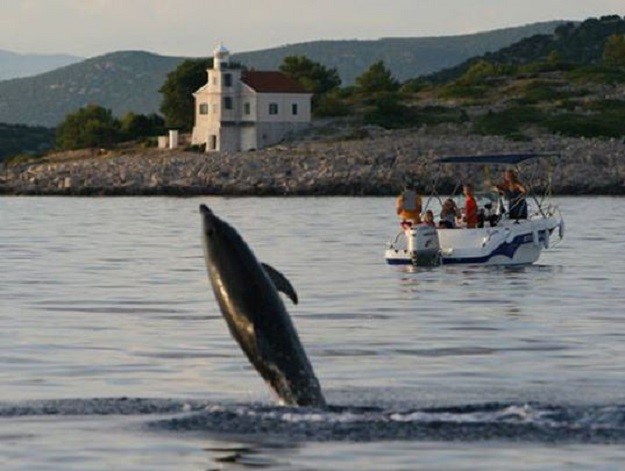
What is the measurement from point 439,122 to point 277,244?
91.5 m

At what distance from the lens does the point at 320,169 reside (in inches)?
4911

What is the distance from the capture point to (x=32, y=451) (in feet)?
58.3

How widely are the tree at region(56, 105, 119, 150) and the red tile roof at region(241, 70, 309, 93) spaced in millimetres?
18070

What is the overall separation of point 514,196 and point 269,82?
101741 millimetres

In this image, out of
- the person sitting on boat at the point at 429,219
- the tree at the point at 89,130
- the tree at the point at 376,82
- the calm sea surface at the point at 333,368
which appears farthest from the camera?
the tree at the point at 376,82

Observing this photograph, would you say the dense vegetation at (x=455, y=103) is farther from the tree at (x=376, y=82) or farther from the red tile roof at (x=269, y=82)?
the red tile roof at (x=269, y=82)

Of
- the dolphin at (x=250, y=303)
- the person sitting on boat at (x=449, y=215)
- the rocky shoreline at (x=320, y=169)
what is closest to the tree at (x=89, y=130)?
the rocky shoreline at (x=320, y=169)

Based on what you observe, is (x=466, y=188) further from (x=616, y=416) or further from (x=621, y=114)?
(x=621, y=114)

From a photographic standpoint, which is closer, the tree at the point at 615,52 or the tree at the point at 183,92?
the tree at the point at 183,92

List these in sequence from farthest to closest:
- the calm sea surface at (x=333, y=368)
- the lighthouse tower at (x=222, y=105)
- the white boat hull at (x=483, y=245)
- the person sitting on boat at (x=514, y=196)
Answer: the lighthouse tower at (x=222, y=105), the person sitting on boat at (x=514, y=196), the white boat hull at (x=483, y=245), the calm sea surface at (x=333, y=368)

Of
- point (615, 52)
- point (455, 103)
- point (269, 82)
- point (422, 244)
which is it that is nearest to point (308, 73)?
point (455, 103)

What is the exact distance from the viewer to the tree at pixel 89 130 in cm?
16175

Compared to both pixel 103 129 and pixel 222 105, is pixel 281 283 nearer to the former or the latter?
pixel 222 105

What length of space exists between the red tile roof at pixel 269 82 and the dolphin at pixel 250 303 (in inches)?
5011
